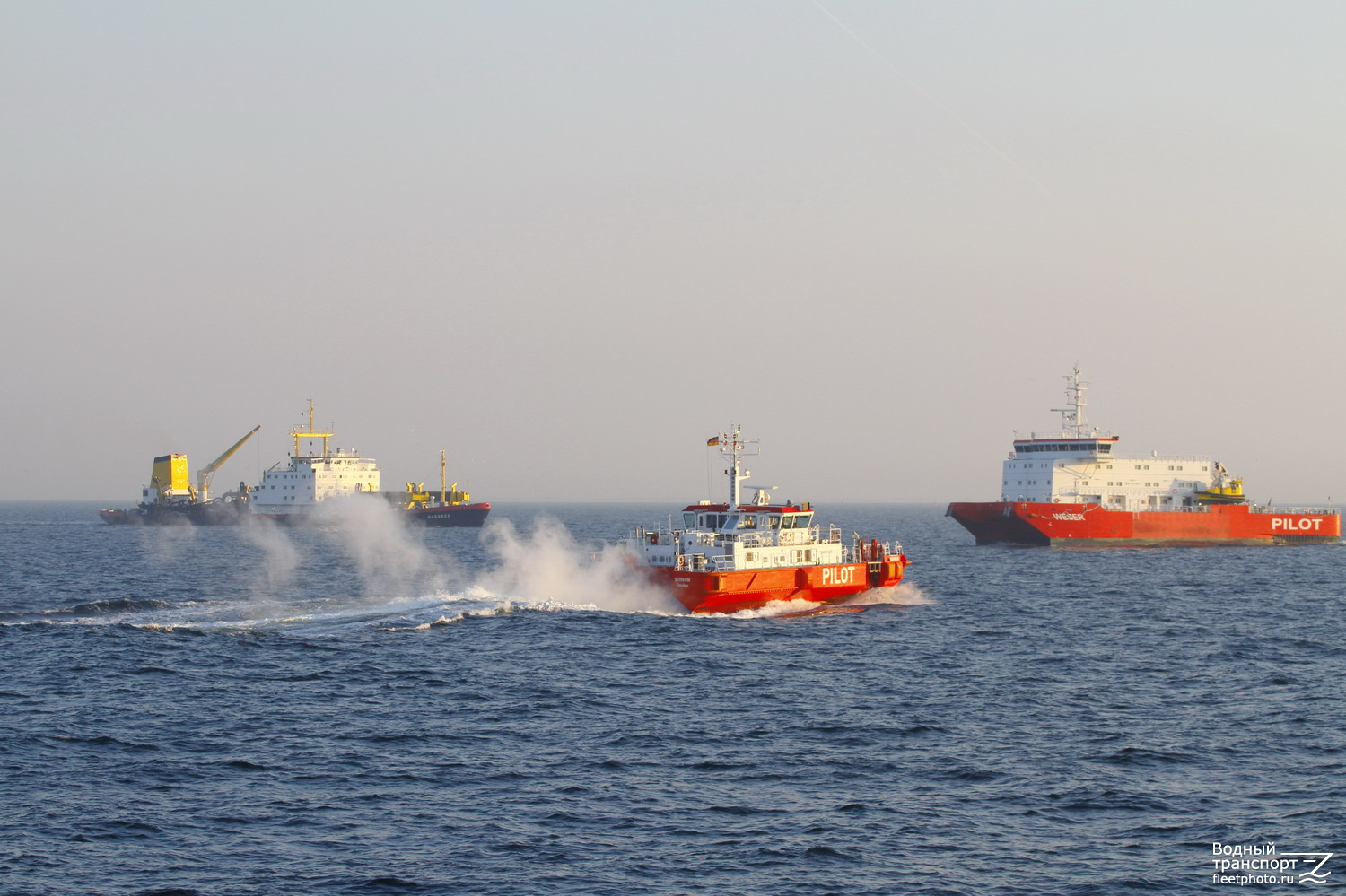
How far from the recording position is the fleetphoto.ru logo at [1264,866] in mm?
19906

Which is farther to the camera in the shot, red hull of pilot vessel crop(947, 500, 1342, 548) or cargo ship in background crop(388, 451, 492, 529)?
cargo ship in background crop(388, 451, 492, 529)

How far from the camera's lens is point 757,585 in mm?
50906

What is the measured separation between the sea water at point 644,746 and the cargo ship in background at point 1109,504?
1923 inches

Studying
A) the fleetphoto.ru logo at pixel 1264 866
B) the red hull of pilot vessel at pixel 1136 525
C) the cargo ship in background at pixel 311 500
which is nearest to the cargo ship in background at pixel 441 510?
→ the cargo ship in background at pixel 311 500

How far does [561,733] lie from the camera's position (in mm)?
29594

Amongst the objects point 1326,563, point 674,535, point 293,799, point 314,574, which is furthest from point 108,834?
point 1326,563

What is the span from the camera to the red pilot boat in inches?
1969

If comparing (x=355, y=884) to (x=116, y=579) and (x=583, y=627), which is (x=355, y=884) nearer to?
(x=583, y=627)

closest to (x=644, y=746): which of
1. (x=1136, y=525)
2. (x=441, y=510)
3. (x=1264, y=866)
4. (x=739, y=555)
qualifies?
(x=1264, y=866)

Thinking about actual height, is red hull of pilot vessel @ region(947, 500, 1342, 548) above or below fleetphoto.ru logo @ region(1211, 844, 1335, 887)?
above

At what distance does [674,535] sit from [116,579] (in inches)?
1543

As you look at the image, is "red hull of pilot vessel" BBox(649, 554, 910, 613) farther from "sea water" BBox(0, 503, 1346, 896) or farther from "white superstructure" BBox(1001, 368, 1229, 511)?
"white superstructure" BBox(1001, 368, 1229, 511)

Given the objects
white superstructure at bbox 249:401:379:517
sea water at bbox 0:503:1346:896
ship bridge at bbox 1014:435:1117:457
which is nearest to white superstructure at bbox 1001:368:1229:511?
ship bridge at bbox 1014:435:1117:457

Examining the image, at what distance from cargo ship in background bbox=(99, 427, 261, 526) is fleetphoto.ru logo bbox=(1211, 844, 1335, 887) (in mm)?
151987
